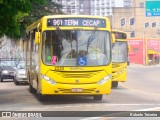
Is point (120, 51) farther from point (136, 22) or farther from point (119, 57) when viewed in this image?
point (136, 22)

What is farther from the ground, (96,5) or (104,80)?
(96,5)

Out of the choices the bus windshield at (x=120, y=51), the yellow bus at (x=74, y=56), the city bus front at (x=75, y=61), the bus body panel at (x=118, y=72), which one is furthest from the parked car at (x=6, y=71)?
the city bus front at (x=75, y=61)

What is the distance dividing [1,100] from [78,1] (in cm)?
7972

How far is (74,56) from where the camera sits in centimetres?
1761

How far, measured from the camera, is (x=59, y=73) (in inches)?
682

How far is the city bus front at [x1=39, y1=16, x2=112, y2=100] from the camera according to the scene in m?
17.3

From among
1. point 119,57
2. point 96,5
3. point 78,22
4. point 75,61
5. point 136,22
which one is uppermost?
point 96,5

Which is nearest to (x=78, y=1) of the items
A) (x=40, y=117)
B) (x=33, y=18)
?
(x=33, y=18)

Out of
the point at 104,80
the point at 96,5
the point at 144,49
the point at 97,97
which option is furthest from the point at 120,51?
the point at 96,5

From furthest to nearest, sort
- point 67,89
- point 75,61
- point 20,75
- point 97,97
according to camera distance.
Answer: point 20,75
point 97,97
point 75,61
point 67,89

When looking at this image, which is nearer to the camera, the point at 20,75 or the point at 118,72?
the point at 118,72

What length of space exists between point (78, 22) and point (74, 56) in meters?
1.32

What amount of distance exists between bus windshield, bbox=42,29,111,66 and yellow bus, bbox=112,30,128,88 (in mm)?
8987

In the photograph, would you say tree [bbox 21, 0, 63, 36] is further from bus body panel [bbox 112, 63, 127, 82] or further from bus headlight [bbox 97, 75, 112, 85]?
bus headlight [bbox 97, 75, 112, 85]
